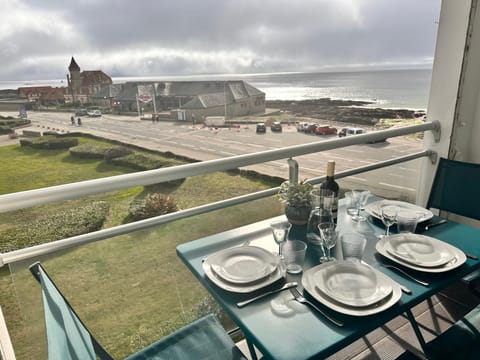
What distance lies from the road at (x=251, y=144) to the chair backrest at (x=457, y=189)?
31 cm

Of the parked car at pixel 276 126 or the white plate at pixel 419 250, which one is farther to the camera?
the parked car at pixel 276 126

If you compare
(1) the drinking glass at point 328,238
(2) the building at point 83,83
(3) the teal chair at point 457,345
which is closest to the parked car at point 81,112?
(2) the building at point 83,83

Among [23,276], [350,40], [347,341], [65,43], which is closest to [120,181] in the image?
[23,276]

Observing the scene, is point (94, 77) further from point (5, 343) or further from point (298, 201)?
point (298, 201)

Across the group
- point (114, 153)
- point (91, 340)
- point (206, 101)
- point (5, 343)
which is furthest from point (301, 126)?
point (91, 340)

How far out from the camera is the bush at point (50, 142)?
534 cm

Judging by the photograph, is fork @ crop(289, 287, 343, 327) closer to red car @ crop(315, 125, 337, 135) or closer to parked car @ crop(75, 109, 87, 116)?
parked car @ crop(75, 109, 87, 116)

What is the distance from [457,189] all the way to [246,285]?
1601 millimetres

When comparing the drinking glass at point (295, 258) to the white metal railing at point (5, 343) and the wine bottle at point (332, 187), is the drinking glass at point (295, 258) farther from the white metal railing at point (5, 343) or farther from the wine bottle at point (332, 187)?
the white metal railing at point (5, 343)

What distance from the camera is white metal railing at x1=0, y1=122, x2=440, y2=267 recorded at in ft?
3.77

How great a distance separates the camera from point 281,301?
101cm

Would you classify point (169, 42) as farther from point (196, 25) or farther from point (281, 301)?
point (281, 301)

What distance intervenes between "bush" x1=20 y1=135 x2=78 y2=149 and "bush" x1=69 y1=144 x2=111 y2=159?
0.41ft

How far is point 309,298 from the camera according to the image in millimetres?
1010
